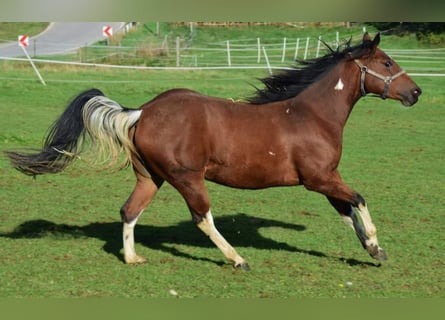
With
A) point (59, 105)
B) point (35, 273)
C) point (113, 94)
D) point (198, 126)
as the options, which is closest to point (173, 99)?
point (198, 126)

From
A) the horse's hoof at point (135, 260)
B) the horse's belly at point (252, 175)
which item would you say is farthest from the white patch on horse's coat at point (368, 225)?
the horse's hoof at point (135, 260)

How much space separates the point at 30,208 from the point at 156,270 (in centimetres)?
322

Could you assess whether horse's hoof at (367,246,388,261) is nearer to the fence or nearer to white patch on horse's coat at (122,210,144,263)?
white patch on horse's coat at (122,210,144,263)

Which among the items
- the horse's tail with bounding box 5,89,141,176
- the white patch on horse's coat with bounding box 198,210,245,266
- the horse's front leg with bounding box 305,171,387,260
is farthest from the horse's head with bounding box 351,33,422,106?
the horse's tail with bounding box 5,89,141,176

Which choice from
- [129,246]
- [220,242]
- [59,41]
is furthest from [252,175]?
[59,41]

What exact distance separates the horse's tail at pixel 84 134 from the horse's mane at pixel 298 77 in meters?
1.34

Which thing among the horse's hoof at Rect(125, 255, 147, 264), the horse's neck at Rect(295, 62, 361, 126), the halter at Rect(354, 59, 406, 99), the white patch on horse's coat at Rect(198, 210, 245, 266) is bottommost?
the horse's hoof at Rect(125, 255, 147, 264)

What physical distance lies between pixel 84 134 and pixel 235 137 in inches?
58.0

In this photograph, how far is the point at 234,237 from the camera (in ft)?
26.1

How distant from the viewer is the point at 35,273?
249 inches

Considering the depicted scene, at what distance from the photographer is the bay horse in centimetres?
660

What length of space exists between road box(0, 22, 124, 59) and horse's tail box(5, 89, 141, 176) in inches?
1019

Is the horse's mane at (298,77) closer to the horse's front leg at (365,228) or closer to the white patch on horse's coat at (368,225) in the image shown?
the horse's front leg at (365,228)

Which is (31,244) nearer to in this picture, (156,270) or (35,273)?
(35,273)
